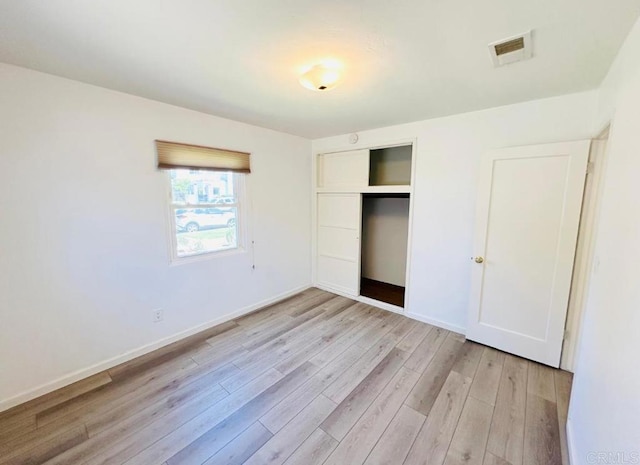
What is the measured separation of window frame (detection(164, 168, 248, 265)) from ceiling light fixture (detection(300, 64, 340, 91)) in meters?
1.60

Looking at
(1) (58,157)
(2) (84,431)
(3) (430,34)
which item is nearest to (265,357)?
(2) (84,431)

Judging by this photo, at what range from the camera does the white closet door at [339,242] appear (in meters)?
3.80

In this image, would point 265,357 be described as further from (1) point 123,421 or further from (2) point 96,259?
(2) point 96,259

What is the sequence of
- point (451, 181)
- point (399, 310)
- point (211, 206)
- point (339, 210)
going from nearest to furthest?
point (451, 181) < point (211, 206) < point (399, 310) < point (339, 210)

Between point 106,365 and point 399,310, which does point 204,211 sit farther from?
point 399,310

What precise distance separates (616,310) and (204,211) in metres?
3.18

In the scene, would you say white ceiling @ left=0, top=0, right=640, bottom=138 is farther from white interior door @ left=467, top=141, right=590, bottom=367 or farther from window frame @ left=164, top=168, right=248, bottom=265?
window frame @ left=164, top=168, right=248, bottom=265

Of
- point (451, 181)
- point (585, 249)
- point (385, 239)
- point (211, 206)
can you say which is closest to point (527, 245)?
point (585, 249)

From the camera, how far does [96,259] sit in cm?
219

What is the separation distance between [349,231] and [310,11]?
2847 millimetres

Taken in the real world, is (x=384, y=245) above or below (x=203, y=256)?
below

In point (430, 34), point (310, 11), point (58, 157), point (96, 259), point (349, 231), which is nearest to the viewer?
point (310, 11)

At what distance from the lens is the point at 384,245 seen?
176 inches

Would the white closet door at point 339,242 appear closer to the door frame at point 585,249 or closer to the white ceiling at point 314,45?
the white ceiling at point 314,45
